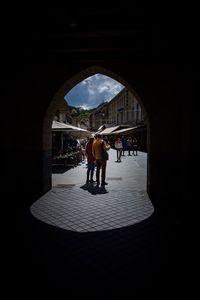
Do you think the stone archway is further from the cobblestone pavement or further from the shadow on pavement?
the shadow on pavement

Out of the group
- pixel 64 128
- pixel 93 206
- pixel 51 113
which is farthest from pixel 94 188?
pixel 64 128

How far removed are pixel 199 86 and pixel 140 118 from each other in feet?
89.1

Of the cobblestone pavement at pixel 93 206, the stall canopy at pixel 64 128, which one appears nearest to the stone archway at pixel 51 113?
the cobblestone pavement at pixel 93 206

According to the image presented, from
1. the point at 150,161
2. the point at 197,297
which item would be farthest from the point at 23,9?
the point at 150,161

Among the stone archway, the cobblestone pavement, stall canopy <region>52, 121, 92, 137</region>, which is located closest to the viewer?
the cobblestone pavement

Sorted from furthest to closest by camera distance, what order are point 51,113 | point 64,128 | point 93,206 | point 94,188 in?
point 64,128 < point 94,188 < point 51,113 < point 93,206

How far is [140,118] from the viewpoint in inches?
1271

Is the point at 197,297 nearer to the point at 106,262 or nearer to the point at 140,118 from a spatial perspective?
the point at 106,262

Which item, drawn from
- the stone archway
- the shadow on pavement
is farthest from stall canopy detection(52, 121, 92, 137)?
the shadow on pavement

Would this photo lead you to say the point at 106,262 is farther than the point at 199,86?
No

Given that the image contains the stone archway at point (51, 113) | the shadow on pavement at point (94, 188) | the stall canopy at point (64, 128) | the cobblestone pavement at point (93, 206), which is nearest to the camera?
the cobblestone pavement at point (93, 206)

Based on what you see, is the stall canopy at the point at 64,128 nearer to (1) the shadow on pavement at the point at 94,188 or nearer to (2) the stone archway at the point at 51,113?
(2) the stone archway at the point at 51,113

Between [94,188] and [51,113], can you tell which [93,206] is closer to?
[94,188]

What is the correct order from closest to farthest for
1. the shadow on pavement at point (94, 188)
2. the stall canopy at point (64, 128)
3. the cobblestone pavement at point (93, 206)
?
the cobblestone pavement at point (93, 206) → the shadow on pavement at point (94, 188) → the stall canopy at point (64, 128)
